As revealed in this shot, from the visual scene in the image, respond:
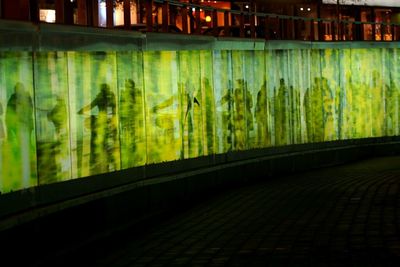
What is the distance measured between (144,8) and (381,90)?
898cm

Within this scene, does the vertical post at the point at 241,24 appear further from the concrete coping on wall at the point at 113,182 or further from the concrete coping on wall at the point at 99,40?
the concrete coping on wall at the point at 113,182

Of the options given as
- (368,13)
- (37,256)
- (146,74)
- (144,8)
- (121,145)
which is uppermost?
(368,13)

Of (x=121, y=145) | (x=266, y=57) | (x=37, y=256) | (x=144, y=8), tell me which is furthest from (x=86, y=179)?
(x=266, y=57)

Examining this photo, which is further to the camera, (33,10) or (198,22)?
(198,22)

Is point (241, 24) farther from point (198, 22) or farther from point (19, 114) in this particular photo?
point (19, 114)

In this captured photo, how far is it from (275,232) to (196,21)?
16.8 ft

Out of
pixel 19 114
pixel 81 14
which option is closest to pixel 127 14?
pixel 81 14

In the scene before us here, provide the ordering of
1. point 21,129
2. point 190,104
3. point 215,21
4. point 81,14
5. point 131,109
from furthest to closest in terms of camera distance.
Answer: point 215,21, point 190,104, point 131,109, point 81,14, point 21,129

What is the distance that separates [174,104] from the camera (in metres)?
12.3

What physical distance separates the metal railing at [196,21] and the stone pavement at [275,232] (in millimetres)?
2541

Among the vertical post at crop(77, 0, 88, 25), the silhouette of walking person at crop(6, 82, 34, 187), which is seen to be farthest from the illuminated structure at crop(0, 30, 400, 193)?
the vertical post at crop(77, 0, 88, 25)

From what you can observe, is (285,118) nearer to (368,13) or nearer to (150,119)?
(150,119)

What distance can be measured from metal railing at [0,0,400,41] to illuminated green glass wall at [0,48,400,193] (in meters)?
0.42

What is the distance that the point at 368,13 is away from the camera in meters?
45.0
